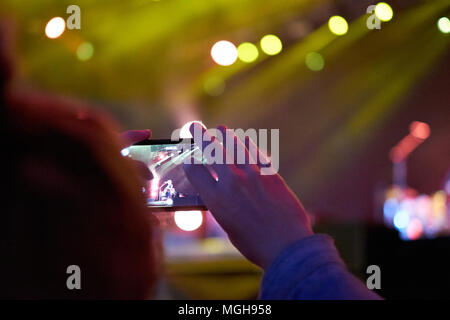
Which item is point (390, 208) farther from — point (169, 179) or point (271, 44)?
point (169, 179)

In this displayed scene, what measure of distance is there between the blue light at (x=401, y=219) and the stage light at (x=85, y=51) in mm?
3067

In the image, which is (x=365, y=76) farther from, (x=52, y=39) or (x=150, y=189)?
(x=150, y=189)

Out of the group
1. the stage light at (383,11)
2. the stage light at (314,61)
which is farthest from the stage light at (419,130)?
the stage light at (383,11)

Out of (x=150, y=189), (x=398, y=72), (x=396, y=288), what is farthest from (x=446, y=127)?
(x=150, y=189)

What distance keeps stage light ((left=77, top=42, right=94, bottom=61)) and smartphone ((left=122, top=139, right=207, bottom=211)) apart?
2969 mm

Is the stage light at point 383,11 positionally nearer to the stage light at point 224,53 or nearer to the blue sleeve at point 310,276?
the stage light at point 224,53

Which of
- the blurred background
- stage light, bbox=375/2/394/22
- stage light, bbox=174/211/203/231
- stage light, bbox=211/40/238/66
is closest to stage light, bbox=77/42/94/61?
the blurred background

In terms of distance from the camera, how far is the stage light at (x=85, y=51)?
137 inches

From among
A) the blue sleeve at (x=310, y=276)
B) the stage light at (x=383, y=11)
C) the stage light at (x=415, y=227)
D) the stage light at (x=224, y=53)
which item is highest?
the stage light at (x=224, y=53)

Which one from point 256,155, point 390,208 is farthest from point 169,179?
point 390,208

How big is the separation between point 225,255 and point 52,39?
1.99 metres

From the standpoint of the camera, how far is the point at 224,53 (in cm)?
364

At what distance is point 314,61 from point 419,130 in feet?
4.07

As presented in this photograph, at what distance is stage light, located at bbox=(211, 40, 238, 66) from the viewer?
354 centimetres
